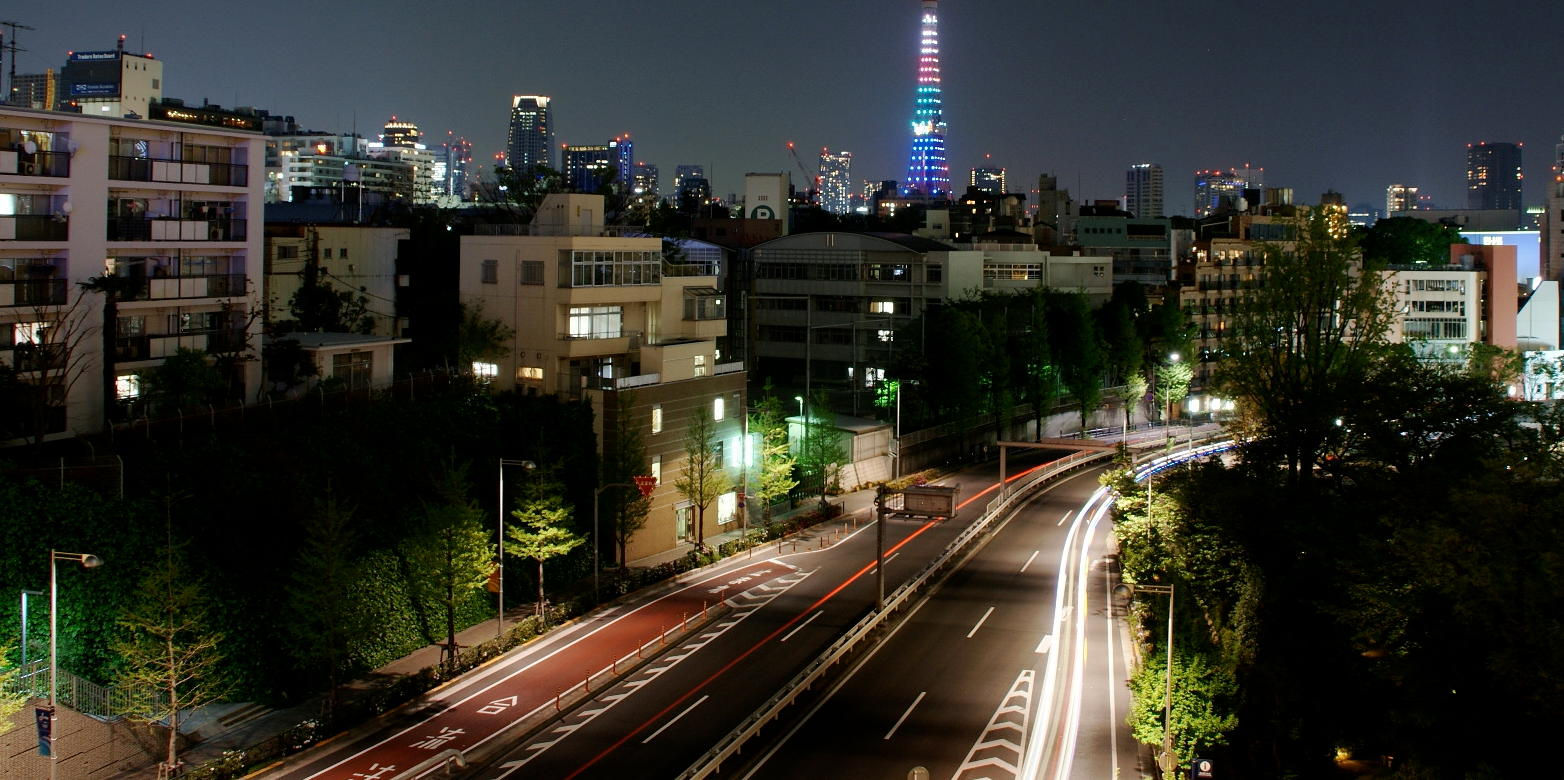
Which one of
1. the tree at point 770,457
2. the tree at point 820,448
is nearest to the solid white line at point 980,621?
the tree at point 770,457

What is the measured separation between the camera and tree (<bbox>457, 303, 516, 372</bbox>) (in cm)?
4134

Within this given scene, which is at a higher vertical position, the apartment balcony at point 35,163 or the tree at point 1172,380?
the apartment balcony at point 35,163

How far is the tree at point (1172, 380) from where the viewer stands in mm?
73125

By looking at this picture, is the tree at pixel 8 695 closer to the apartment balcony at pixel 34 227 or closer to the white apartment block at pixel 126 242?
the white apartment block at pixel 126 242

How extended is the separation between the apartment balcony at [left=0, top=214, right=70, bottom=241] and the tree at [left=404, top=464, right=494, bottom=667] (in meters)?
11.8

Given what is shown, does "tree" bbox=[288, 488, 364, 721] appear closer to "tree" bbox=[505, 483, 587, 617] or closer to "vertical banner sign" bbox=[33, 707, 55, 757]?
"vertical banner sign" bbox=[33, 707, 55, 757]

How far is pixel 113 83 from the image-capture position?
8719 cm

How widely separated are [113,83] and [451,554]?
73786 mm

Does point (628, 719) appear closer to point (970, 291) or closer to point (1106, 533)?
point (1106, 533)

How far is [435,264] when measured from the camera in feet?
170

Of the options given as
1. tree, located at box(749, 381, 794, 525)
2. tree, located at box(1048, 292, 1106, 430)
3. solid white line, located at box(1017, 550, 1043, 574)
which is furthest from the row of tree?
tree, located at box(1048, 292, 1106, 430)

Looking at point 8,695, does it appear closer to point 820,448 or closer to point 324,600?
point 324,600

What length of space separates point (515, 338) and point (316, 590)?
59.8 ft

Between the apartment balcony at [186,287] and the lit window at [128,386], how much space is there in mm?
2052
